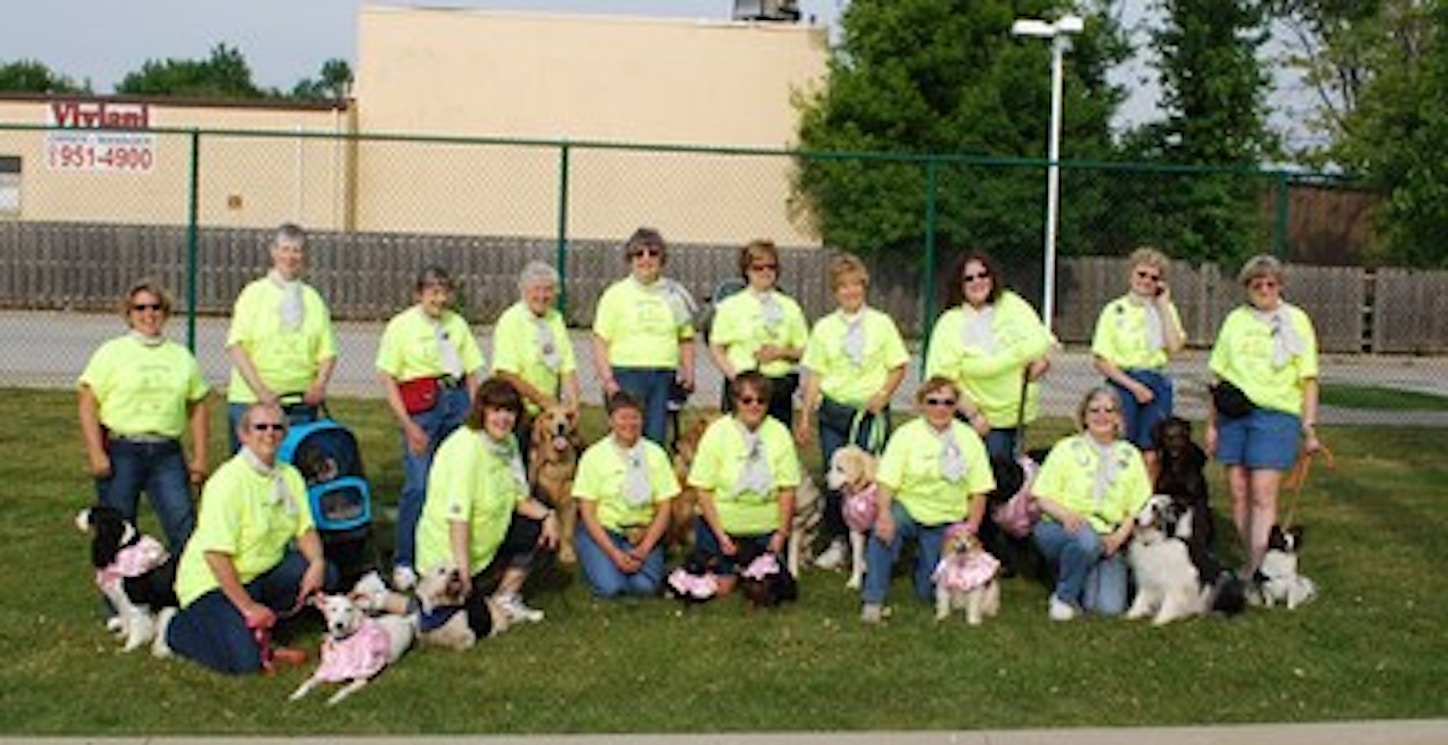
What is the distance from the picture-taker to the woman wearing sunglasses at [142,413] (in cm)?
791

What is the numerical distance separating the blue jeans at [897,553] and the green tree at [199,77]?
83.4 m

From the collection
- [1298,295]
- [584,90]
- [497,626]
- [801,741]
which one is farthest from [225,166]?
[801,741]

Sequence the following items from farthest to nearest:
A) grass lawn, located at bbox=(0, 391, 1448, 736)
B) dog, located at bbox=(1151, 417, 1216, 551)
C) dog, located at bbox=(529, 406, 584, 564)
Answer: dog, located at bbox=(529, 406, 584, 564) → dog, located at bbox=(1151, 417, 1216, 551) → grass lawn, located at bbox=(0, 391, 1448, 736)

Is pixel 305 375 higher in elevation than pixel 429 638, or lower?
higher

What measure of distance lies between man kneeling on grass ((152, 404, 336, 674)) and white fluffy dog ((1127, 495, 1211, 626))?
3.99 meters

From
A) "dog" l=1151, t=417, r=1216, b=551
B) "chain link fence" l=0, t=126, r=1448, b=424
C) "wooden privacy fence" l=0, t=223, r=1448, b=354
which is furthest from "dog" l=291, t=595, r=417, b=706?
"wooden privacy fence" l=0, t=223, r=1448, b=354

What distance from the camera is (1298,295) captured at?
28125 millimetres

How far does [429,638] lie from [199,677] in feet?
3.37

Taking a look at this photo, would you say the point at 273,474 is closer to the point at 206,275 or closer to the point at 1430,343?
the point at 206,275

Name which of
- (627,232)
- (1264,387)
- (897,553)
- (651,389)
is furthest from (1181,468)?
(627,232)

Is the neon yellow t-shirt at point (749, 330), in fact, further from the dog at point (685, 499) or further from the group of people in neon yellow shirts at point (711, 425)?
the dog at point (685, 499)

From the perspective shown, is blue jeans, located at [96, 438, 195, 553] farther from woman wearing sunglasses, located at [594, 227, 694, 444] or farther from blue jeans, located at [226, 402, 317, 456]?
woman wearing sunglasses, located at [594, 227, 694, 444]

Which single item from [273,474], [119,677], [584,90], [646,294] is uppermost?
[584,90]

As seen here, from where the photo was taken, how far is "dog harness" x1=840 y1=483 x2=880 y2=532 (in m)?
8.69
